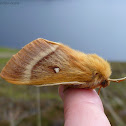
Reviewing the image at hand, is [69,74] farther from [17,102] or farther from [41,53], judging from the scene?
[17,102]

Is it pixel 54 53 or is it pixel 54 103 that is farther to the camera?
pixel 54 103

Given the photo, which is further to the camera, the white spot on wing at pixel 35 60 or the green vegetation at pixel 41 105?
the green vegetation at pixel 41 105

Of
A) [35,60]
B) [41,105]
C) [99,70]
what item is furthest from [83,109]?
[41,105]

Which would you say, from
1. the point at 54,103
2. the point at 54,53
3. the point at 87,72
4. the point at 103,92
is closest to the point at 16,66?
the point at 54,53

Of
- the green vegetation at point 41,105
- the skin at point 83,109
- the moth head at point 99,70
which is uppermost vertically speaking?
the moth head at point 99,70

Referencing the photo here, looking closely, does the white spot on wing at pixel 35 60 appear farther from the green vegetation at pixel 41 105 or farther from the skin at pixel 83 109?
the green vegetation at pixel 41 105

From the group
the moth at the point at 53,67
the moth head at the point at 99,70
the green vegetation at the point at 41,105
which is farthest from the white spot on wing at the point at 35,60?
the green vegetation at the point at 41,105

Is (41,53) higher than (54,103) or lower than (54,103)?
higher

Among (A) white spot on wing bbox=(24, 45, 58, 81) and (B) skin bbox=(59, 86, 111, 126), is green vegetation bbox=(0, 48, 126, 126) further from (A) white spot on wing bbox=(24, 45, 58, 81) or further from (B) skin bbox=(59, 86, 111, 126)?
(A) white spot on wing bbox=(24, 45, 58, 81)

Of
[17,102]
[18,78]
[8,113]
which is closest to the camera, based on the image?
[18,78]
